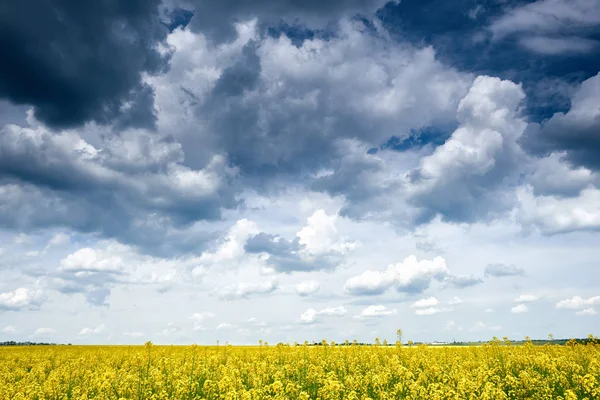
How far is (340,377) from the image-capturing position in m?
18.3

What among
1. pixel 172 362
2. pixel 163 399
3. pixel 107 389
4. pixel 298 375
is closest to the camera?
pixel 163 399

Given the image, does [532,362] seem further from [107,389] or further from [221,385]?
[107,389]

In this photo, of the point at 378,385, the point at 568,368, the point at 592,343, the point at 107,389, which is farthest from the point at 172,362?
the point at 592,343

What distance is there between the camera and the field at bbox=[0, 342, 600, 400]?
42.8 ft

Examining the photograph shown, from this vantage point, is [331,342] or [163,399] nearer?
[163,399]

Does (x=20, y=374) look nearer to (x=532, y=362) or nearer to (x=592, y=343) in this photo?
(x=532, y=362)

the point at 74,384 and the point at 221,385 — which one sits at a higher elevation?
the point at 221,385

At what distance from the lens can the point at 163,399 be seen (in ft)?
45.7

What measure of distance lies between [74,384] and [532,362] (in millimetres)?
24273

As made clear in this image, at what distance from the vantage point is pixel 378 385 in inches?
575

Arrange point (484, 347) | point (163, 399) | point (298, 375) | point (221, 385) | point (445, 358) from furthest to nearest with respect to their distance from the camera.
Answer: point (484, 347) → point (445, 358) → point (298, 375) → point (163, 399) → point (221, 385)

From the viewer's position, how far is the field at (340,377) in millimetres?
13039

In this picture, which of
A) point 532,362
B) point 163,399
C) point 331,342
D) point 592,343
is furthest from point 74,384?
point 592,343

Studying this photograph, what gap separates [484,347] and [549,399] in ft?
43.7
